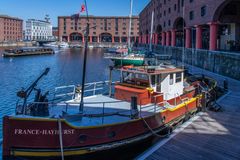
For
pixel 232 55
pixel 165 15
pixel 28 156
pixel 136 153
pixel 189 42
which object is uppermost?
pixel 165 15

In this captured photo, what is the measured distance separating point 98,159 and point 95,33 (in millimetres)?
159048

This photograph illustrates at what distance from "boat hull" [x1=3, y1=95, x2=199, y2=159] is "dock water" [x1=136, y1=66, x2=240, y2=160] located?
142 cm

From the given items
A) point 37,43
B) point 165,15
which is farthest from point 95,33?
point 165,15

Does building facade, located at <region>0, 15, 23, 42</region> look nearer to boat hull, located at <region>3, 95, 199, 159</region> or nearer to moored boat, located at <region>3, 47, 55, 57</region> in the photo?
moored boat, located at <region>3, 47, 55, 57</region>

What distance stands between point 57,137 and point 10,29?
6901 inches

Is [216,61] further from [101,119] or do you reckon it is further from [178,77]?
[101,119]

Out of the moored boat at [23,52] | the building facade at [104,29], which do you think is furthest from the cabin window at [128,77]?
the building facade at [104,29]

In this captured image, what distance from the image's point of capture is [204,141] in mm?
12508

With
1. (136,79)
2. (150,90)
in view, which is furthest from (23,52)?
(150,90)

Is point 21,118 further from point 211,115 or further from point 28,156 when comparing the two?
point 211,115

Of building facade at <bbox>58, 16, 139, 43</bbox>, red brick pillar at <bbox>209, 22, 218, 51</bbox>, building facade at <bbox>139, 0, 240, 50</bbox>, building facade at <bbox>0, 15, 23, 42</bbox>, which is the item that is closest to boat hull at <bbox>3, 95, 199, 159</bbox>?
building facade at <bbox>139, 0, 240, 50</bbox>

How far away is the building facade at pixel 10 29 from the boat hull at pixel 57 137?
163202 millimetres

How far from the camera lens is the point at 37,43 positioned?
7151 inches

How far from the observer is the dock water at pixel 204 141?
11.1 m
